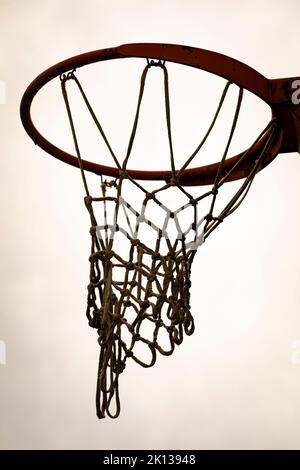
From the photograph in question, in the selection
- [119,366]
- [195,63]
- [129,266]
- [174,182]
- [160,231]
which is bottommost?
[119,366]

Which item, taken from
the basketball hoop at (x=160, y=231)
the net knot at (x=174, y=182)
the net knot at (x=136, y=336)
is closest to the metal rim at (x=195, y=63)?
the basketball hoop at (x=160, y=231)

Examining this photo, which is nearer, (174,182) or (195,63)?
(195,63)

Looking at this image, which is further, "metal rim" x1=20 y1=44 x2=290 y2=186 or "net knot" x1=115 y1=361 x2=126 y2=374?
"net knot" x1=115 y1=361 x2=126 y2=374

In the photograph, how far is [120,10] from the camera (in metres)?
3.12

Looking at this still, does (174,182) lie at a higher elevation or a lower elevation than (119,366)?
higher

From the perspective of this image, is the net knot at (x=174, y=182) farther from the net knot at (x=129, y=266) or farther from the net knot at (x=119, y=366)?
the net knot at (x=119, y=366)

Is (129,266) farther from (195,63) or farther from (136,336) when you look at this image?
(195,63)

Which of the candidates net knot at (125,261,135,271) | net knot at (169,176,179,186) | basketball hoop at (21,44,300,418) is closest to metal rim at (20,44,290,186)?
basketball hoop at (21,44,300,418)

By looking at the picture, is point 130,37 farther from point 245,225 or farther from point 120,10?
point 245,225

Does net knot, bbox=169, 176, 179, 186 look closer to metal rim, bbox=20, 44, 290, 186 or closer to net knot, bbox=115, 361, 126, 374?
metal rim, bbox=20, 44, 290, 186

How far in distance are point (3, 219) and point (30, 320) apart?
49cm

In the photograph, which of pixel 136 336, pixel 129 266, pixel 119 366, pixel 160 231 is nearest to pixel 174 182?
pixel 160 231

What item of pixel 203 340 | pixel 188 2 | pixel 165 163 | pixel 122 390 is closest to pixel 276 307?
pixel 203 340

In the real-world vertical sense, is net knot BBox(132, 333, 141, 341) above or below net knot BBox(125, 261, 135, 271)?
below
